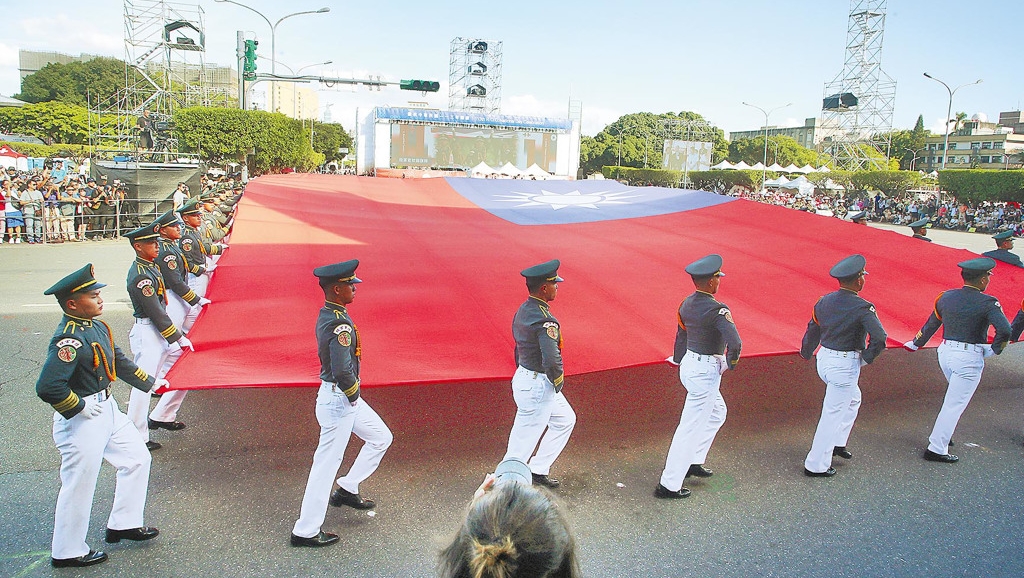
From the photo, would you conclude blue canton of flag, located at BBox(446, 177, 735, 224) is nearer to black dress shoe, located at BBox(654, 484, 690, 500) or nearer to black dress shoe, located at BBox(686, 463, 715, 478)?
black dress shoe, located at BBox(686, 463, 715, 478)

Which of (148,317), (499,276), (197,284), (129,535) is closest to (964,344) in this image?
(499,276)

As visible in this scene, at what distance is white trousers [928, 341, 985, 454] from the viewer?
5797mm

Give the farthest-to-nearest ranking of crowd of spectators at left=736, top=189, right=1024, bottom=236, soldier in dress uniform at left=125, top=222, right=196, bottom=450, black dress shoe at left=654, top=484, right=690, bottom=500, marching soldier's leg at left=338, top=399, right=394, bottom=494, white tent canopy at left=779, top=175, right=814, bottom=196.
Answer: white tent canopy at left=779, top=175, right=814, bottom=196
crowd of spectators at left=736, top=189, right=1024, bottom=236
soldier in dress uniform at left=125, top=222, right=196, bottom=450
black dress shoe at left=654, top=484, right=690, bottom=500
marching soldier's leg at left=338, top=399, right=394, bottom=494

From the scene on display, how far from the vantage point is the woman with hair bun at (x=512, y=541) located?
4.84 feet

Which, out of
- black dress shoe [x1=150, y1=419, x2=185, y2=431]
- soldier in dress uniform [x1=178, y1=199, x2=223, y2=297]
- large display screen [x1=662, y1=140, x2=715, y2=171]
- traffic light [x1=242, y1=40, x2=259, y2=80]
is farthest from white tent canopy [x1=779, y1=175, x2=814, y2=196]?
black dress shoe [x1=150, y1=419, x2=185, y2=431]

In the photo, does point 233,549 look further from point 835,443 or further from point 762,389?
point 762,389

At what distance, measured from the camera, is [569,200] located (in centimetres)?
1207

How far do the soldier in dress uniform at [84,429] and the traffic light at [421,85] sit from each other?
67.4 ft

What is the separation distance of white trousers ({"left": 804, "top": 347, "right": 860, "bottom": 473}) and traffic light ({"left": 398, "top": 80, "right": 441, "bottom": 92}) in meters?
20.2

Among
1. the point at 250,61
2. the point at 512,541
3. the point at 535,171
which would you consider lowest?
the point at 512,541

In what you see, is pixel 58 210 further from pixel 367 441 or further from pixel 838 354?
pixel 838 354

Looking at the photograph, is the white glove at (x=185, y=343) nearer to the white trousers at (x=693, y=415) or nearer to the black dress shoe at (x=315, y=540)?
the black dress shoe at (x=315, y=540)

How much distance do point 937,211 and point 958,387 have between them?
3641 cm

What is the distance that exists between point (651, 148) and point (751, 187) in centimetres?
3125
